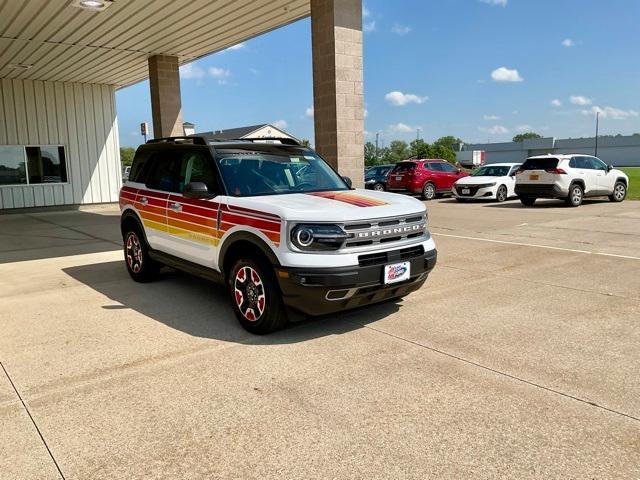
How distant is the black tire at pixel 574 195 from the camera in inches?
620

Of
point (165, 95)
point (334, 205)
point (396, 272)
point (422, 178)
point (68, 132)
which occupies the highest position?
point (165, 95)

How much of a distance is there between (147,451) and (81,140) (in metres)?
20.1

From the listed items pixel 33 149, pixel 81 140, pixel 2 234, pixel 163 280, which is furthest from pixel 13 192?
pixel 163 280

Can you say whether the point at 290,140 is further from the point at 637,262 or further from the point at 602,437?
the point at 637,262

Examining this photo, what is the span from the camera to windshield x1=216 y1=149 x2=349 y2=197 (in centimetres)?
522

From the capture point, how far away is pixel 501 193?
753 inches

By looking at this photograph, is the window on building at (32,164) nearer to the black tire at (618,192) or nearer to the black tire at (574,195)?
the black tire at (574,195)

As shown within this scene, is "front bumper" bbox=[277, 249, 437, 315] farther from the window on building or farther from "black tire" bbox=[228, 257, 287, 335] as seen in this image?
the window on building

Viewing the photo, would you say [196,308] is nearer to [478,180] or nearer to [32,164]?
[478,180]

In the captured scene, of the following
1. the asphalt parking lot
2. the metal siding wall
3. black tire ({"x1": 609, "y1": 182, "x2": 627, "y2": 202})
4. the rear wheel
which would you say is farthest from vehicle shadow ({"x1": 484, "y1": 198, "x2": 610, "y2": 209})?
the metal siding wall

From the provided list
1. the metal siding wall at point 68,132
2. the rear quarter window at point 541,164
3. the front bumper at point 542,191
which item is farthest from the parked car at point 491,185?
the metal siding wall at point 68,132

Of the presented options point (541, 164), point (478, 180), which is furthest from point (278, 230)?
point (478, 180)

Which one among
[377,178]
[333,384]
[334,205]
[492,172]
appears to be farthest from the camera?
[377,178]

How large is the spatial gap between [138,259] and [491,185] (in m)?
15.0
